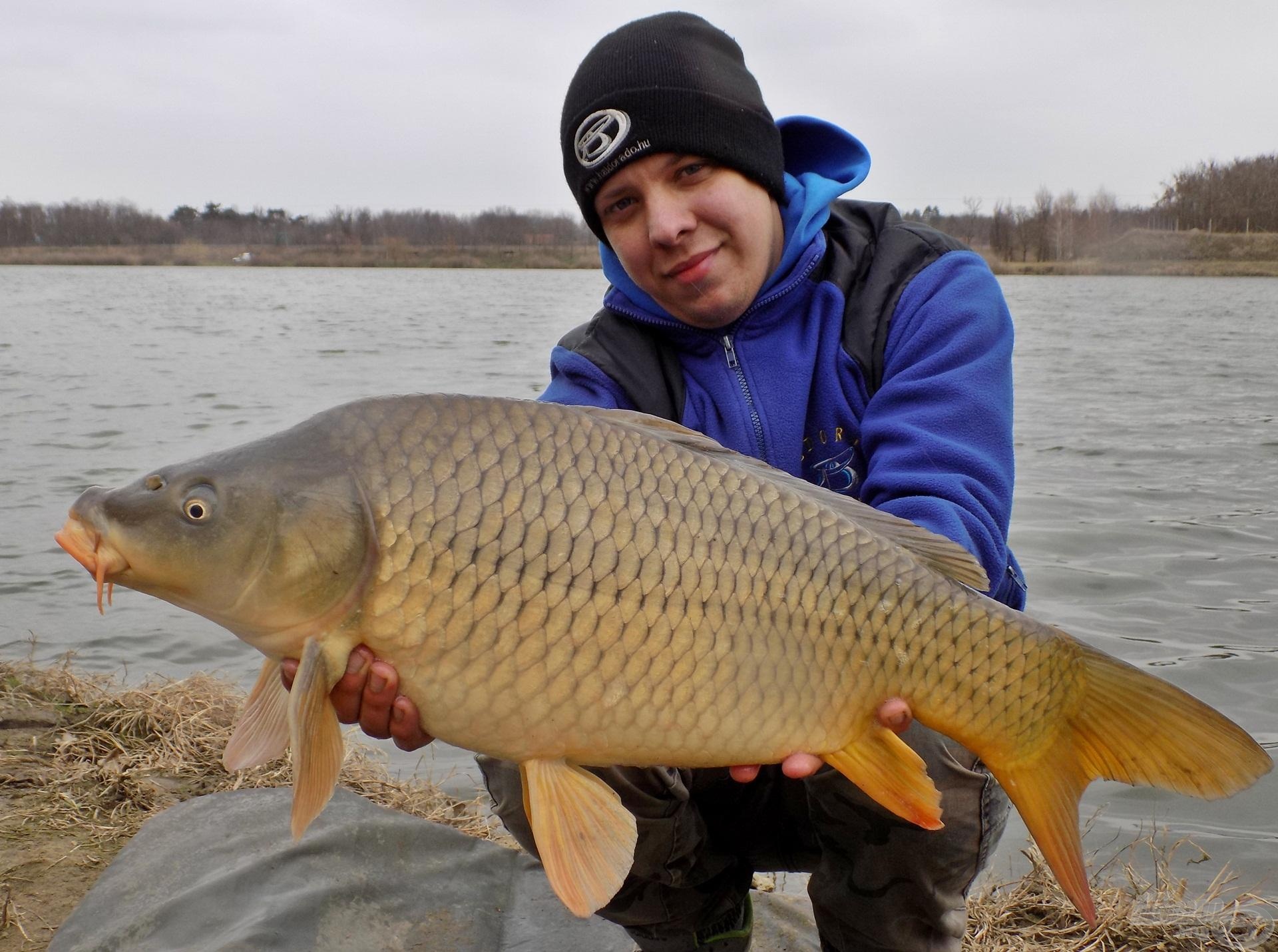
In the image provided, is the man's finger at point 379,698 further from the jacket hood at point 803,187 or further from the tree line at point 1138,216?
the tree line at point 1138,216

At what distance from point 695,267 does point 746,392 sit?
25 centimetres

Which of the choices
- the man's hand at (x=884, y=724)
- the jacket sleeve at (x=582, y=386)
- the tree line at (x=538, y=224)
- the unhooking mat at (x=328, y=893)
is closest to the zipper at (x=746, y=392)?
the jacket sleeve at (x=582, y=386)

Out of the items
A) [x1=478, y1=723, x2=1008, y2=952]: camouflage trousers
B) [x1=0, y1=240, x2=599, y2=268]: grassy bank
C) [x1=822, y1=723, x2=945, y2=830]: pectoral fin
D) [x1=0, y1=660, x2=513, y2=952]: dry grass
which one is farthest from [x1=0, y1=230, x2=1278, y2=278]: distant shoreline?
[x1=822, y1=723, x2=945, y2=830]: pectoral fin

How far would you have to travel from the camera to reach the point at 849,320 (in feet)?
6.82

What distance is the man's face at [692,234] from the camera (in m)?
2.04

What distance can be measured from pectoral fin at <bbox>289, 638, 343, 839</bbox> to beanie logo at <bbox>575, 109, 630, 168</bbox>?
114 centimetres

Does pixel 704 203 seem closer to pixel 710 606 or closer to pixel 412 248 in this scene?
pixel 710 606

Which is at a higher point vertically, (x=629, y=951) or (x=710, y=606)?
(x=710, y=606)

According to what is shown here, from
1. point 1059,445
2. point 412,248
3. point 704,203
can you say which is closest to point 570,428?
point 704,203

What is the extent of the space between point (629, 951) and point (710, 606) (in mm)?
933

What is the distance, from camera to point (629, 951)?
2.00 meters

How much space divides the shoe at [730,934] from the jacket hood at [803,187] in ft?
3.54

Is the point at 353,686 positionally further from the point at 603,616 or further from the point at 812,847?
the point at 812,847

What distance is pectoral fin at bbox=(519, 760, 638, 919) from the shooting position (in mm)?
1388
